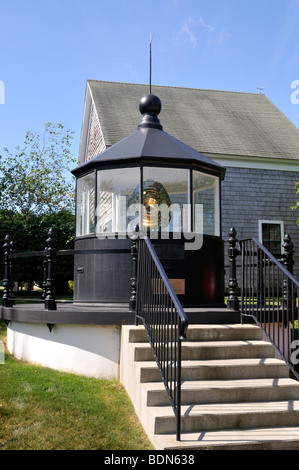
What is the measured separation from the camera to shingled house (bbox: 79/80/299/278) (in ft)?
53.2

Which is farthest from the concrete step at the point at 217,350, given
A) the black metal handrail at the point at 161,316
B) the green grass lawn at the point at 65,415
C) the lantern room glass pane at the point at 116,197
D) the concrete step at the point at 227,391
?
the lantern room glass pane at the point at 116,197

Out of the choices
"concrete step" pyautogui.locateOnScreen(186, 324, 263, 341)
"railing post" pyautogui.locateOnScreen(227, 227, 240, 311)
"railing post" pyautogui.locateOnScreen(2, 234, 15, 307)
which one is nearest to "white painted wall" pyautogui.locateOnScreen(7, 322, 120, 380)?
"railing post" pyautogui.locateOnScreen(2, 234, 15, 307)

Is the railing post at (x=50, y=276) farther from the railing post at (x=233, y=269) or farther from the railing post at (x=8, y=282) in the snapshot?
the railing post at (x=233, y=269)

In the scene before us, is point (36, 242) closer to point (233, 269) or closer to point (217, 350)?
point (233, 269)

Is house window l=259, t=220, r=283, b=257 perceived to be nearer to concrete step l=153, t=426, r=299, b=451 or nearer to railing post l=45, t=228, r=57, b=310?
railing post l=45, t=228, r=57, b=310

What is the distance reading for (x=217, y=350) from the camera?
4934 mm

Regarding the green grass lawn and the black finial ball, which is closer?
the green grass lawn

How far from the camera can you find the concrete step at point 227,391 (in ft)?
13.6

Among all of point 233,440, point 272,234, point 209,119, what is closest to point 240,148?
point 209,119

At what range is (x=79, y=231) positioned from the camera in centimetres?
766

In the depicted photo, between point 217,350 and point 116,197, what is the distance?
3.11 meters

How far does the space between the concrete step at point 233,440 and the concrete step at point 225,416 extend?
0.06 m

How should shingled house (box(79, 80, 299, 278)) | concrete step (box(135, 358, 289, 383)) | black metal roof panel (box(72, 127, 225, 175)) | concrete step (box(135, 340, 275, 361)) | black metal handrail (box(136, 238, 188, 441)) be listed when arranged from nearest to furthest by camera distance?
black metal handrail (box(136, 238, 188, 441)) < concrete step (box(135, 358, 289, 383)) < concrete step (box(135, 340, 275, 361)) < black metal roof panel (box(72, 127, 225, 175)) < shingled house (box(79, 80, 299, 278))

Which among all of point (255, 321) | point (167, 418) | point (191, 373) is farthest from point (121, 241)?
point (167, 418)
